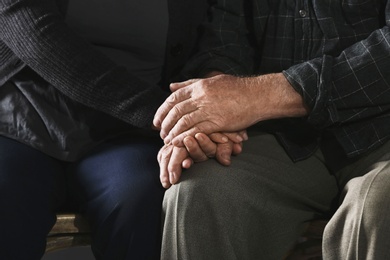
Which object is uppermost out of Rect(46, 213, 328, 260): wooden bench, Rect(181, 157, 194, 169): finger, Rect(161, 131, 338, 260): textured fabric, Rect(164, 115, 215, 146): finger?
Rect(164, 115, 215, 146): finger

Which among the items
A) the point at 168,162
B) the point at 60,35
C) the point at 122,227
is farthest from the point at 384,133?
the point at 60,35

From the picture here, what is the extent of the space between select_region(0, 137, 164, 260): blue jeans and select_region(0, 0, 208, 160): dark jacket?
0.06m

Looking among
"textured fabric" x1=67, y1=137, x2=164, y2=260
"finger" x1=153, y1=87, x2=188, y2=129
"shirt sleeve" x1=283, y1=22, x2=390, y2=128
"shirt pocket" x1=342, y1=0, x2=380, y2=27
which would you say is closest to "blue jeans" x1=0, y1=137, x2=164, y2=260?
"textured fabric" x1=67, y1=137, x2=164, y2=260

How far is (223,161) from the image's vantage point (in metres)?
1.61

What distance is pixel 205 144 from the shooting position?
1.60 m

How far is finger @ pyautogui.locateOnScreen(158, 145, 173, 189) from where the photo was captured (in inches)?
63.1

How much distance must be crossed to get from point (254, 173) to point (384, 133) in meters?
0.29

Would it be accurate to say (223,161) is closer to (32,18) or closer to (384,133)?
(384,133)

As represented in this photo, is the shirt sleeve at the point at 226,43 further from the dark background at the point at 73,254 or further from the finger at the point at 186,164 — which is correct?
the dark background at the point at 73,254

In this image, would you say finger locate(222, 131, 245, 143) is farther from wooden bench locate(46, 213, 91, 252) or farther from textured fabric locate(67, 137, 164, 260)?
wooden bench locate(46, 213, 91, 252)

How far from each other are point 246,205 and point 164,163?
186 millimetres

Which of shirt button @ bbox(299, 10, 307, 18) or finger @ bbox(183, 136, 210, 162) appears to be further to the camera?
shirt button @ bbox(299, 10, 307, 18)

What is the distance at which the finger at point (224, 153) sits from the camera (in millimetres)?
1608

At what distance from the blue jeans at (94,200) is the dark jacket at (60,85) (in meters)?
0.06
